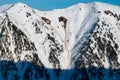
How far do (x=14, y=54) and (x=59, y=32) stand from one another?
68.9ft

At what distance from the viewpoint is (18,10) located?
14612cm

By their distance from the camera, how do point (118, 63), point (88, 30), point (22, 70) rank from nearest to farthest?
point (22, 70) → point (118, 63) → point (88, 30)

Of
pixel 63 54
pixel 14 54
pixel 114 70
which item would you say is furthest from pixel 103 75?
pixel 14 54

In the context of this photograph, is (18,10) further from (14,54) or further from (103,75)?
(103,75)

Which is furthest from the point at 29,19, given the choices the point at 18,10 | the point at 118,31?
the point at 118,31

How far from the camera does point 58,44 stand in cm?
14350

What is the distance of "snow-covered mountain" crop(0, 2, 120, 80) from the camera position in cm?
13225

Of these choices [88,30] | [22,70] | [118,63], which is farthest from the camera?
[88,30]

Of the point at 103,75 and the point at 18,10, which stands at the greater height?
the point at 18,10

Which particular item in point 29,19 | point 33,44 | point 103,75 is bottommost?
point 103,75

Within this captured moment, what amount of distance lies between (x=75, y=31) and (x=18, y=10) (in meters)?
17.3

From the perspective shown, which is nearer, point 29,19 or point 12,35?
point 12,35

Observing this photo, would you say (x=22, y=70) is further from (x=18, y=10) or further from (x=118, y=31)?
(x=118, y=31)

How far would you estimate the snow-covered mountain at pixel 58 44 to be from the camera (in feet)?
434
